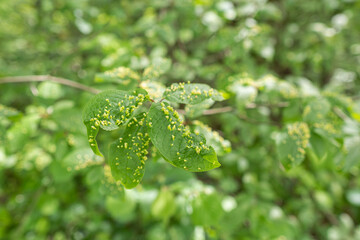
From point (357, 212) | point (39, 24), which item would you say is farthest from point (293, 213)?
point (39, 24)

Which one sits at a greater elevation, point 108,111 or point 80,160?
point 108,111

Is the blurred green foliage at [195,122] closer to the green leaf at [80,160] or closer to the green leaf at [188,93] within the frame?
the green leaf at [80,160]

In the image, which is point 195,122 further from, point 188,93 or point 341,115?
point 341,115

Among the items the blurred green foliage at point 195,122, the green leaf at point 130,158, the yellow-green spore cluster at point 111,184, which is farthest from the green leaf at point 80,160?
the green leaf at point 130,158

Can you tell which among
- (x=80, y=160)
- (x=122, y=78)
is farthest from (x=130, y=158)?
(x=80, y=160)

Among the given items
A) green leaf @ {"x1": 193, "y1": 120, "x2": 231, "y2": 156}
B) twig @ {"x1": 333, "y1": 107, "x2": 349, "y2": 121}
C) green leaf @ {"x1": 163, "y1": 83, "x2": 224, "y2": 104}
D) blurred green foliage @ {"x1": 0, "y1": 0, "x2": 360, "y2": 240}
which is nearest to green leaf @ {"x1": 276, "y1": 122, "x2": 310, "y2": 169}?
blurred green foliage @ {"x1": 0, "y1": 0, "x2": 360, "y2": 240}
